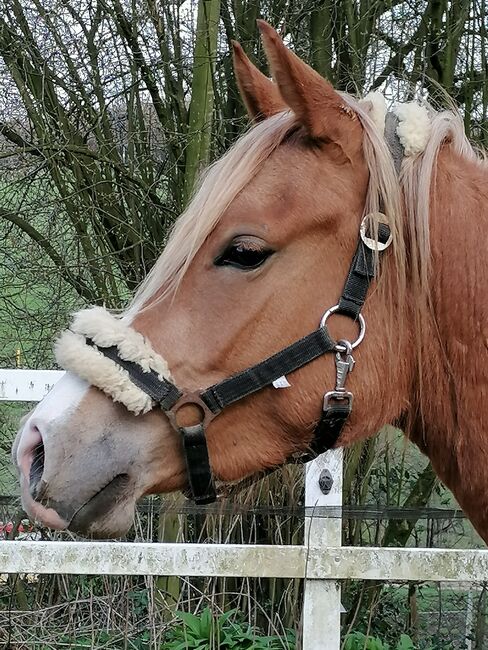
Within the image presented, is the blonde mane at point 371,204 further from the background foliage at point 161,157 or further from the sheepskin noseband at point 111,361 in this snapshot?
the background foliage at point 161,157

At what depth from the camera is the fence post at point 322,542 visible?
9.23ft

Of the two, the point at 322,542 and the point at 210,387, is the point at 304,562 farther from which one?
the point at 210,387

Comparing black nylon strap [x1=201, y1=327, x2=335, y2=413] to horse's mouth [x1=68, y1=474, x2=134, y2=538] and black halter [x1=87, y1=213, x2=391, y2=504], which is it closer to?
black halter [x1=87, y1=213, x2=391, y2=504]

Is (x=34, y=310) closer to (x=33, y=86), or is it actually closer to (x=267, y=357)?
(x=33, y=86)

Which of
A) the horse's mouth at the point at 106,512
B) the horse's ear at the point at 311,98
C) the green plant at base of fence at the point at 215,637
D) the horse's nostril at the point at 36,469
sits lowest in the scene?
the green plant at base of fence at the point at 215,637

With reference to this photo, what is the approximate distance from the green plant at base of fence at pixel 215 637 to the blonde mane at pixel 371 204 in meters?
2.17

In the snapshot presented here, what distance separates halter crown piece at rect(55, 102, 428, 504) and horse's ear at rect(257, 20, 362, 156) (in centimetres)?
21

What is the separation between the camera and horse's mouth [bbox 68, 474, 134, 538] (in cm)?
155

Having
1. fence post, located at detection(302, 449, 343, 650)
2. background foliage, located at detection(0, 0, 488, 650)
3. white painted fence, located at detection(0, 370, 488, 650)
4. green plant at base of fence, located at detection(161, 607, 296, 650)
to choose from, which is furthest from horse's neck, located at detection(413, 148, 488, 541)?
background foliage, located at detection(0, 0, 488, 650)

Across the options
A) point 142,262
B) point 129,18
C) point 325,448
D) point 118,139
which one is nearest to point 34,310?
point 142,262

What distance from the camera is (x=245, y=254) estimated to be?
1.60m

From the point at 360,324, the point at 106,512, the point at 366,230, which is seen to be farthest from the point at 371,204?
the point at 106,512

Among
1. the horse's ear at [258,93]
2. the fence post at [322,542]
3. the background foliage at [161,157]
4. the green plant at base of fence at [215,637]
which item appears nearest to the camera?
the horse's ear at [258,93]

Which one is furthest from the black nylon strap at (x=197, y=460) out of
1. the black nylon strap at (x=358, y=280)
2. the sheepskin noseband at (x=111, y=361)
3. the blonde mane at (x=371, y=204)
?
the black nylon strap at (x=358, y=280)
